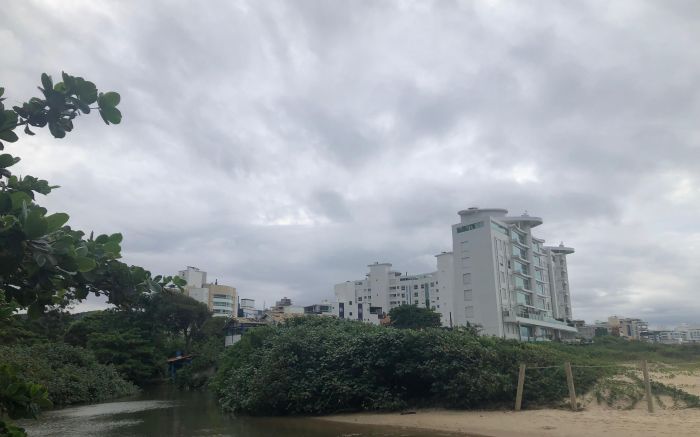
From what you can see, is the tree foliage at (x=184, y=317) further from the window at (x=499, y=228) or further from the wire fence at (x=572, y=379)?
the wire fence at (x=572, y=379)

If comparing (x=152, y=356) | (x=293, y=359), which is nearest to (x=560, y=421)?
(x=293, y=359)

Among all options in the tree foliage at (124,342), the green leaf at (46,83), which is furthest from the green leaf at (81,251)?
the tree foliage at (124,342)

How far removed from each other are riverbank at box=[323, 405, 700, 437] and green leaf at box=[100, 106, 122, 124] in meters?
11.4

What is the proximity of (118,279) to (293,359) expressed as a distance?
50.2 ft

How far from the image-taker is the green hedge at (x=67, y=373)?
23484 mm

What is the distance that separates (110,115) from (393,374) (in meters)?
15.4

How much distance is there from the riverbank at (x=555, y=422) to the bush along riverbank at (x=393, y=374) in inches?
33.8

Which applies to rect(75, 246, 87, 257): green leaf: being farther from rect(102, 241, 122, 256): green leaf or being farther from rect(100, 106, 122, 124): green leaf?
rect(100, 106, 122, 124): green leaf

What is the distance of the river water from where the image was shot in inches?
545

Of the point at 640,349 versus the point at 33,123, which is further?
the point at 640,349

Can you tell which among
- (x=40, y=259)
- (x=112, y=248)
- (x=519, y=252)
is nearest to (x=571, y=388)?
(x=112, y=248)

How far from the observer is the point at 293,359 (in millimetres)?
17797

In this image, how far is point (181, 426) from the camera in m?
16.5

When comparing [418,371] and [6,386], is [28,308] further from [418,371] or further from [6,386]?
[418,371]
